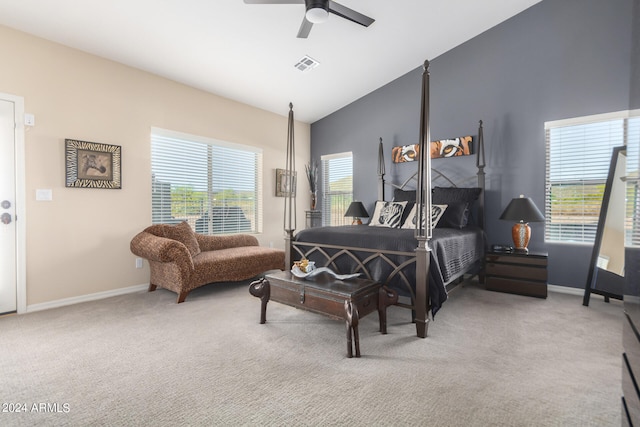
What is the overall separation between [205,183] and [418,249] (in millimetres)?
3544

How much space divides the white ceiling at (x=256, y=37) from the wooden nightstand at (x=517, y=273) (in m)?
3.02

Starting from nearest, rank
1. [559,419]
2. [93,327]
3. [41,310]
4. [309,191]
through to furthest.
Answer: [559,419] → [93,327] → [41,310] → [309,191]

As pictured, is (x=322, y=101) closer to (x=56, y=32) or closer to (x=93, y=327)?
(x=56, y=32)

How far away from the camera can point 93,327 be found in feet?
9.10

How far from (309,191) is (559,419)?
527 centimetres

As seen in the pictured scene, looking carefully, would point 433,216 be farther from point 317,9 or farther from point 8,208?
point 8,208

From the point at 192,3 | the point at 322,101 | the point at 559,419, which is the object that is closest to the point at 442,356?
the point at 559,419

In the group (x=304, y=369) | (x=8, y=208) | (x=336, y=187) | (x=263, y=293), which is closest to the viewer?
(x=304, y=369)

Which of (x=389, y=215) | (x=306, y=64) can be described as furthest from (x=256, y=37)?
(x=389, y=215)

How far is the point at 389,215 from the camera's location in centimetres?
423

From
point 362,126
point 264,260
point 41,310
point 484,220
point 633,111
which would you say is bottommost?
point 41,310

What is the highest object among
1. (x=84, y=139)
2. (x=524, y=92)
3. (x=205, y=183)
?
(x=524, y=92)

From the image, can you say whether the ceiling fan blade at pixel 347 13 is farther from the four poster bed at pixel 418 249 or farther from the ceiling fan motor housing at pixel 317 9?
the four poster bed at pixel 418 249

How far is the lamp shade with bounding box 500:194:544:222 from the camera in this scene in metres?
3.60
